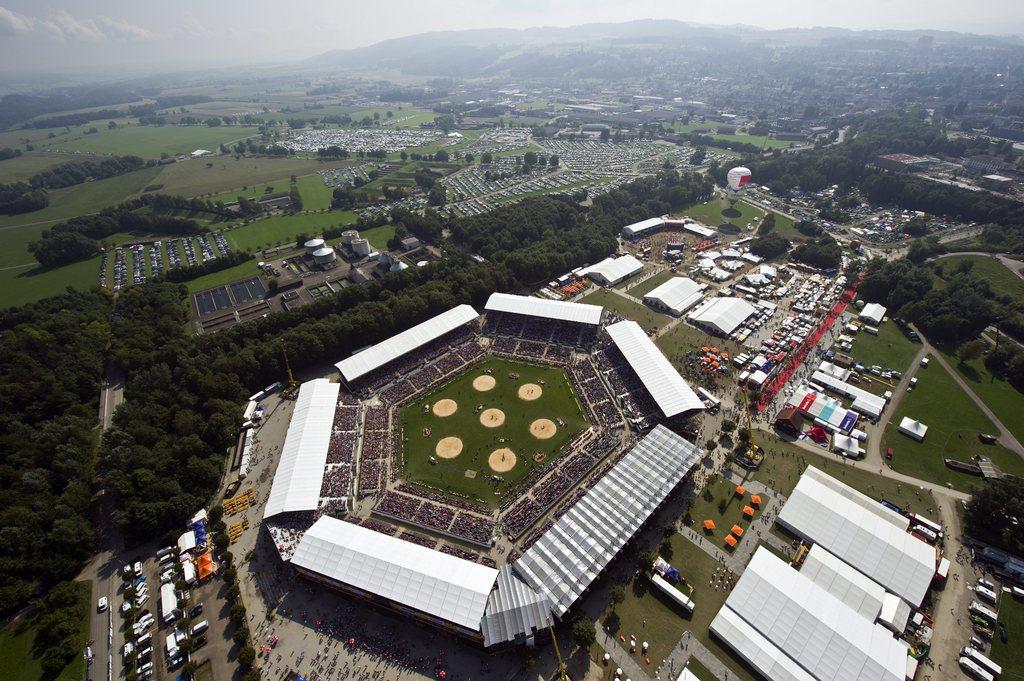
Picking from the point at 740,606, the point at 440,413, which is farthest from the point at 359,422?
the point at 740,606

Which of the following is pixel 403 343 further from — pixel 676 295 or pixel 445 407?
pixel 676 295

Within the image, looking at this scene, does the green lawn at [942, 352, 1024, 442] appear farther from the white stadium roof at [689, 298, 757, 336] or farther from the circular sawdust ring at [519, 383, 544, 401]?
the circular sawdust ring at [519, 383, 544, 401]

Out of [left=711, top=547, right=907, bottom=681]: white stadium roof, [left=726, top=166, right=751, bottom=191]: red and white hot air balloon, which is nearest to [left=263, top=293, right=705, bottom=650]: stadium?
[left=711, top=547, right=907, bottom=681]: white stadium roof

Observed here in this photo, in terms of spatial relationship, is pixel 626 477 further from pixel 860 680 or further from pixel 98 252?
pixel 98 252

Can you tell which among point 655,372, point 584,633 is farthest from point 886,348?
point 584,633

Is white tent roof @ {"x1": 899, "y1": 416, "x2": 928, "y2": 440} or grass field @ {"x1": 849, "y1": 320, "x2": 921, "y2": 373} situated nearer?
white tent roof @ {"x1": 899, "y1": 416, "x2": 928, "y2": 440}

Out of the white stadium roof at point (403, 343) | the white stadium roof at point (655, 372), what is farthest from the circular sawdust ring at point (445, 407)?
the white stadium roof at point (655, 372)
